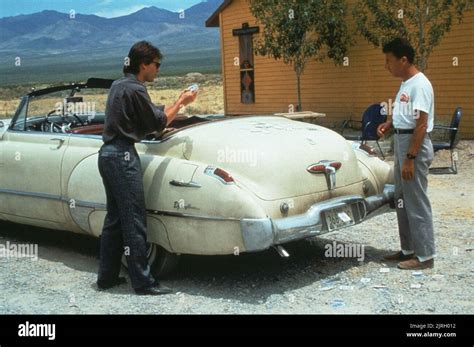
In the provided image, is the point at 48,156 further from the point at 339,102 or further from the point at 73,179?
the point at 339,102

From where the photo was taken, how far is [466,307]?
14.8ft

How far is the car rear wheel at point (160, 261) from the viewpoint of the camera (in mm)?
5266

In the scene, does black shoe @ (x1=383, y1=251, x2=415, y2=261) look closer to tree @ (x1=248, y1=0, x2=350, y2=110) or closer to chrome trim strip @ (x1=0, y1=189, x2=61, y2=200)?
chrome trim strip @ (x1=0, y1=189, x2=61, y2=200)

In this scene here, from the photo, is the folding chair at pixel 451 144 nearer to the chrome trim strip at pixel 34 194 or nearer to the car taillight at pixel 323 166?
the car taillight at pixel 323 166

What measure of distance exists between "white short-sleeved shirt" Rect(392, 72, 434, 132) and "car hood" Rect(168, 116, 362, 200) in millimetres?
565

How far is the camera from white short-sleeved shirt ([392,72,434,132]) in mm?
5148

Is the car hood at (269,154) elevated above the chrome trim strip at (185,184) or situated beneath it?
elevated above

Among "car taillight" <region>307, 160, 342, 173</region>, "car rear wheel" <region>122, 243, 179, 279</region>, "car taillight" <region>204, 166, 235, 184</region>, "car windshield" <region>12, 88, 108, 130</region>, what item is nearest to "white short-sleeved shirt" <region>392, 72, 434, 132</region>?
"car taillight" <region>307, 160, 342, 173</region>

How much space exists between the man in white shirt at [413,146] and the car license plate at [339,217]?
48 cm

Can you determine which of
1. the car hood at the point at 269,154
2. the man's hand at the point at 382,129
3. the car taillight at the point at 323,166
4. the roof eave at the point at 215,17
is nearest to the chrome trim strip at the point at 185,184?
the car hood at the point at 269,154

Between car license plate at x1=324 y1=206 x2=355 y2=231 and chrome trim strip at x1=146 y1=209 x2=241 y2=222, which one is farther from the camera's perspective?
car license plate at x1=324 y1=206 x2=355 y2=231

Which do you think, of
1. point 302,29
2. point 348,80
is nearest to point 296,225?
point 302,29
